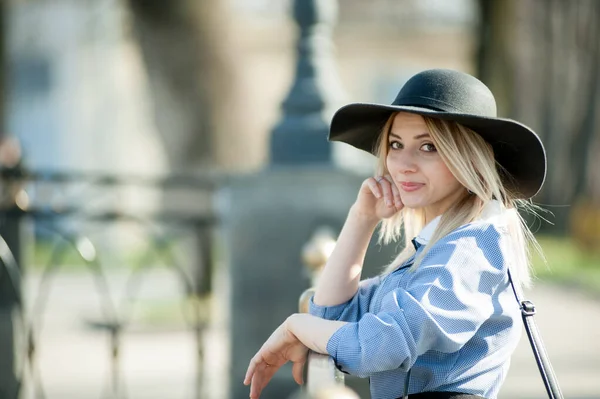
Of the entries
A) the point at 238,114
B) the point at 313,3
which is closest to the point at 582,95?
the point at 238,114

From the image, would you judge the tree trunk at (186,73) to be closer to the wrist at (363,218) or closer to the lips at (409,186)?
the wrist at (363,218)

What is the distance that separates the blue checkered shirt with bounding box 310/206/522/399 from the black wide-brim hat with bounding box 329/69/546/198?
0.16 metres

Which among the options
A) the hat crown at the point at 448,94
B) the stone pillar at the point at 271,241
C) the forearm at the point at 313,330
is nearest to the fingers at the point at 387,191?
the hat crown at the point at 448,94

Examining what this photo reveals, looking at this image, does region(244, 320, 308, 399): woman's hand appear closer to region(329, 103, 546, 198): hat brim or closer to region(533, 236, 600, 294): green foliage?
region(329, 103, 546, 198): hat brim

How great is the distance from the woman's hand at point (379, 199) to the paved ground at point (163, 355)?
2910 millimetres

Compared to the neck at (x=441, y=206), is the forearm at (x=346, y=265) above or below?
below

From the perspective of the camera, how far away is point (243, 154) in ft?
35.1

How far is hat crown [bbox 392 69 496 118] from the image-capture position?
2246 mm

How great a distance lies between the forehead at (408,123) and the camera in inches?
91.4

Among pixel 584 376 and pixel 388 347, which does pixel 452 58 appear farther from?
pixel 388 347

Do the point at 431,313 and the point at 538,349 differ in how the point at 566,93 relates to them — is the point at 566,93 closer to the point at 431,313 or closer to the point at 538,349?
the point at 538,349

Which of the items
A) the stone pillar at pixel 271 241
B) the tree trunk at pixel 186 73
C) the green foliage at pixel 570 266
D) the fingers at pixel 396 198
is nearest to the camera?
the fingers at pixel 396 198

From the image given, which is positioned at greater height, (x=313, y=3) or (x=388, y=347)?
(x=313, y=3)

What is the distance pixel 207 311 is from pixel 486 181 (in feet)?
22.8
